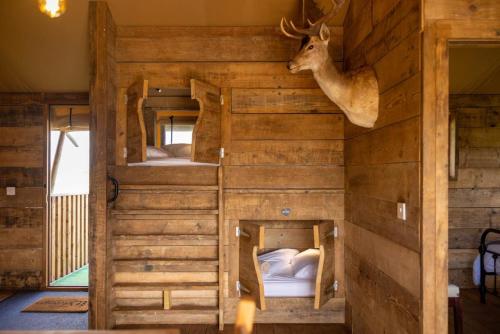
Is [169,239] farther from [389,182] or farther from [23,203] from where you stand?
[23,203]

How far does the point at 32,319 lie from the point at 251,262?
2.07 metres

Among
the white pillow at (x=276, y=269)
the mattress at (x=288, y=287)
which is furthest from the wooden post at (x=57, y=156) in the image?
the mattress at (x=288, y=287)

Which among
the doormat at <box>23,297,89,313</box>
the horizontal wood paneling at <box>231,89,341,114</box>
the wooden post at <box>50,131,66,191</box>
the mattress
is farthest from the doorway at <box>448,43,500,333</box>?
the wooden post at <box>50,131,66,191</box>

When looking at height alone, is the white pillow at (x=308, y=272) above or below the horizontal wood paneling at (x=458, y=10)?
below

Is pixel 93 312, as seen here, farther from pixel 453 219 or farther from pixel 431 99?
pixel 453 219

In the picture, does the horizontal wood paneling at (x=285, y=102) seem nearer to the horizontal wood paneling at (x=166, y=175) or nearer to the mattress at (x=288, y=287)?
the horizontal wood paneling at (x=166, y=175)

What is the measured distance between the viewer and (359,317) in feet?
8.27

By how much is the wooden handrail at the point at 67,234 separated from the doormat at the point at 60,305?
51 centimetres

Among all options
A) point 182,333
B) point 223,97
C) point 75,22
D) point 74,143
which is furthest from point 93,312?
point 74,143

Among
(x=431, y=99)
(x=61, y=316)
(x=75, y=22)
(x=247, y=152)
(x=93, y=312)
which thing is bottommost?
(x=61, y=316)

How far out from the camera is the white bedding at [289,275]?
9.41 ft

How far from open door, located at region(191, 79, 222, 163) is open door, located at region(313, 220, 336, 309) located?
3.30ft

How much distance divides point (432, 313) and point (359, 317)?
1.01 m

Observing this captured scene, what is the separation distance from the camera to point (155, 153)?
2.80m
